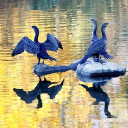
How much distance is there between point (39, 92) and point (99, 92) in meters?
1.28

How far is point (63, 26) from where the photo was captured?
2902 centimetres

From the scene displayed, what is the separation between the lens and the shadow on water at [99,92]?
13.0 m

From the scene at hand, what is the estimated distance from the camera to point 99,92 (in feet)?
47.5

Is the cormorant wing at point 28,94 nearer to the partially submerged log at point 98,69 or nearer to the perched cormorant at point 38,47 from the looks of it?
the partially submerged log at point 98,69

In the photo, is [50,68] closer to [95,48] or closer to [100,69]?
[95,48]

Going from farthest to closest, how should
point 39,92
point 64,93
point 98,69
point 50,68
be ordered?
point 50,68 < point 98,69 < point 39,92 < point 64,93

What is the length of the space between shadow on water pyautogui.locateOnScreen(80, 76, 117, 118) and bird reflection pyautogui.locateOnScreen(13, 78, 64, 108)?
0.65 metres

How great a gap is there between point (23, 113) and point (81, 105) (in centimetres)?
118

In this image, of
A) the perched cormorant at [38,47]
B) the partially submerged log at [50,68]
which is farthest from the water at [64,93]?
the perched cormorant at [38,47]

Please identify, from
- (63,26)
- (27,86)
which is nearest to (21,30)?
(63,26)

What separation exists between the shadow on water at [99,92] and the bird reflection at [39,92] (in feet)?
2.12

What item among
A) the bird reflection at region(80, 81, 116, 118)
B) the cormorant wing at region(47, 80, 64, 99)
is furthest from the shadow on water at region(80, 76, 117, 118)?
the cormorant wing at region(47, 80, 64, 99)

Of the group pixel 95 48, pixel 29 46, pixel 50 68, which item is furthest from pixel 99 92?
pixel 29 46

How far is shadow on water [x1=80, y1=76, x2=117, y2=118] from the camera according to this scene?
1304 centimetres
